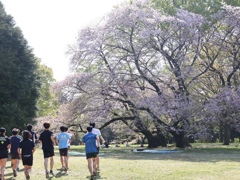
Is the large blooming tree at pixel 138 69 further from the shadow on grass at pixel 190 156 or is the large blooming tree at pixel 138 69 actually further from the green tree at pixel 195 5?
the shadow on grass at pixel 190 156

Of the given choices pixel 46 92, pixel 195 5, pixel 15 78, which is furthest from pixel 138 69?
pixel 46 92

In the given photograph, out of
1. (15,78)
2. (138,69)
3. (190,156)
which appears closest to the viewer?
(190,156)

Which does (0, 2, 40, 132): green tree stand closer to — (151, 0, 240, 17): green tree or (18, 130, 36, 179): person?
(18, 130, 36, 179): person

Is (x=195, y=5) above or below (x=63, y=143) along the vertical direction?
above

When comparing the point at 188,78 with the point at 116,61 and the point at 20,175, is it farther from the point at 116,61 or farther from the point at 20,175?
the point at 20,175

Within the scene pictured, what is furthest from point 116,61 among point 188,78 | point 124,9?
point 188,78

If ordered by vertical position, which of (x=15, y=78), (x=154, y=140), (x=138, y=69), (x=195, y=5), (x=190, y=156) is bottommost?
(x=190, y=156)

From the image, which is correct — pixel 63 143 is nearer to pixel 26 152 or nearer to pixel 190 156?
pixel 26 152

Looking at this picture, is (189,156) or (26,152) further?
(189,156)

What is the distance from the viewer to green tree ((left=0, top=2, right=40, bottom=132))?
20.3 m

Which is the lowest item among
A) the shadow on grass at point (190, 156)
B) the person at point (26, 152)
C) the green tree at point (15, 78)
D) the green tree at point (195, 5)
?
the shadow on grass at point (190, 156)

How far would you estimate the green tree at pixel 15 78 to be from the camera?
66.6 feet

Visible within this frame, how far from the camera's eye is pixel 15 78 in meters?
21.2

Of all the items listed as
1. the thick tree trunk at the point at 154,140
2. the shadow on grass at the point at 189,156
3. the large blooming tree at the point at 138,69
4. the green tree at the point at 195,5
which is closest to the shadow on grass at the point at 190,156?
the shadow on grass at the point at 189,156
